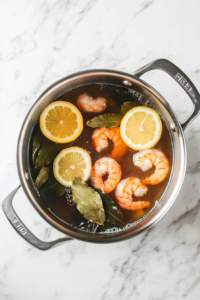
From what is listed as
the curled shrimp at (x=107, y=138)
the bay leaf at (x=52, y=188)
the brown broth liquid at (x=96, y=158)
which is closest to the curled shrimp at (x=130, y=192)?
the brown broth liquid at (x=96, y=158)

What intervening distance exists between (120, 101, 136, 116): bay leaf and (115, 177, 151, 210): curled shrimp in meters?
0.27

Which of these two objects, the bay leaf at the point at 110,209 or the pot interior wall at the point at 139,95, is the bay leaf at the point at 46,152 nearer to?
the pot interior wall at the point at 139,95

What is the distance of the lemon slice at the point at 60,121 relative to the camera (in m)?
1.08

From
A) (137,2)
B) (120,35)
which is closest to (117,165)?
(120,35)

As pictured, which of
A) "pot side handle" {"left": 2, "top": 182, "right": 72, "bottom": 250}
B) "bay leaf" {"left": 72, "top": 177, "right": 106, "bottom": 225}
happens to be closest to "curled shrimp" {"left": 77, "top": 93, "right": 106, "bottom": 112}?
"bay leaf" {"left": 72, "top": 177, "right": 106, "bottom": 225}

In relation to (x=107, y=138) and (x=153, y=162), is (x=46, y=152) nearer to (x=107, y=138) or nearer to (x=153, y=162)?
(x=107, y=138)

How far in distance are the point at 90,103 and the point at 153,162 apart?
13.5 inches

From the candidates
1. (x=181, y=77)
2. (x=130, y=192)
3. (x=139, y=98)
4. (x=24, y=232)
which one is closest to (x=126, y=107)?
(x=139, y=98)

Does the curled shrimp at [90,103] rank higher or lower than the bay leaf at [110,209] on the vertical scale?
higher

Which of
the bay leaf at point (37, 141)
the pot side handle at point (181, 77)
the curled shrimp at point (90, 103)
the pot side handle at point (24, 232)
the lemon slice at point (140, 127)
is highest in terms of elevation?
the pot side handle at point (181, 77)

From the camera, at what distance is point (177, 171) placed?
1.12 m

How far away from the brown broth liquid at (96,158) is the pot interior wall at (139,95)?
0.02 m

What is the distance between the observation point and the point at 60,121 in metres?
1.09

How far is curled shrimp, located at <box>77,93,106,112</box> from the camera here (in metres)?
1.13
